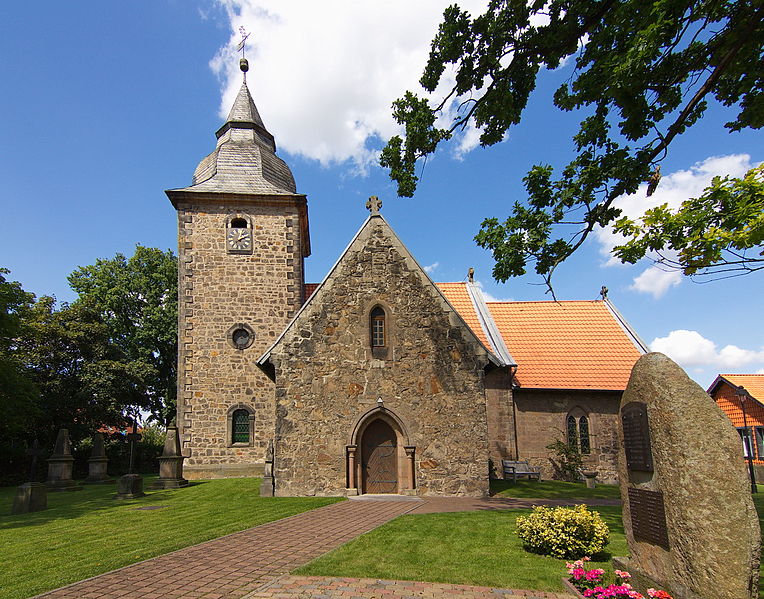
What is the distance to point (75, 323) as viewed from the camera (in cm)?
2928

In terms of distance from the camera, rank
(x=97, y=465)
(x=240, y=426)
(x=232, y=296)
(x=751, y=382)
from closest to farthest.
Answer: (x=240, y=426) → (x=232, y=296) → (x=97, y=465) → (x=751, y=382)

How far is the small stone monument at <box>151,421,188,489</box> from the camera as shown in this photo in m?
17.9

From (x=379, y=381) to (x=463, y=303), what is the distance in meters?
10.0

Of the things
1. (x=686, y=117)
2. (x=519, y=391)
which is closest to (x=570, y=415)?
(x=519, y=391)

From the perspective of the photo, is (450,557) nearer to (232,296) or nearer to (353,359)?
(353,359)

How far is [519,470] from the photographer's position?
60.4ft

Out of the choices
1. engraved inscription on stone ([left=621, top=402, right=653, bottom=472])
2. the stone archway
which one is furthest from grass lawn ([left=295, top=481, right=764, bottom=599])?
the stone archway

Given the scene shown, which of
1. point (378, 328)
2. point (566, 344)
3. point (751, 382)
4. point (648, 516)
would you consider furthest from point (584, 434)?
point (648, 516)

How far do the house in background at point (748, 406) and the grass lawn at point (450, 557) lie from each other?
809 inches

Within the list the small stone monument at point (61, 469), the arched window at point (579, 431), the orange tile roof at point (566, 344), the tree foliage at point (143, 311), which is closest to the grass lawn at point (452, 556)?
the arched window at point (579, 431)

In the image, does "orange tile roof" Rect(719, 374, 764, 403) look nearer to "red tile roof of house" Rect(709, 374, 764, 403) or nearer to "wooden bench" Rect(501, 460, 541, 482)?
"red tile roof of house" Rect(709, 374, 764, 403)

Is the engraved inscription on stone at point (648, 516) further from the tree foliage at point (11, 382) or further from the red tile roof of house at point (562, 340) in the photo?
the tree foliage at point (11, 382)

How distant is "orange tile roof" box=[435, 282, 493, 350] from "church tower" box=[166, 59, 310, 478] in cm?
735

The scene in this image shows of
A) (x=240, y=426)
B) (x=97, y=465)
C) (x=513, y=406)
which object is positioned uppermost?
(x=513, y=406)
